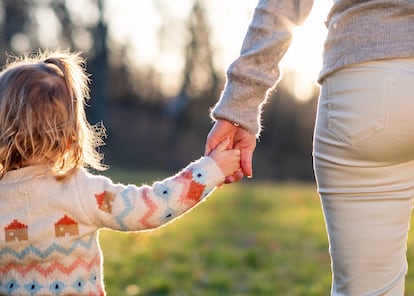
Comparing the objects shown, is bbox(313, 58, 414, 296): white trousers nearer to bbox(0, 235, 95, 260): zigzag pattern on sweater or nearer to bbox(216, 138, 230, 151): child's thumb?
bbox(216, 138, 230, 151): child's thumb

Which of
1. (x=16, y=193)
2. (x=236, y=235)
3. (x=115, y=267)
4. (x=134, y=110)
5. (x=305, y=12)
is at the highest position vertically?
(x=305, y=12)

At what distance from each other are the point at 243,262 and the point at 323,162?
4.82m

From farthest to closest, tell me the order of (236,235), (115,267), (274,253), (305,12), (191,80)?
(191,80), (236,235), (274,253), (115,267), (305,12)

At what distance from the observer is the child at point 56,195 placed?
254cm

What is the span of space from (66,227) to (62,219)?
31 mm

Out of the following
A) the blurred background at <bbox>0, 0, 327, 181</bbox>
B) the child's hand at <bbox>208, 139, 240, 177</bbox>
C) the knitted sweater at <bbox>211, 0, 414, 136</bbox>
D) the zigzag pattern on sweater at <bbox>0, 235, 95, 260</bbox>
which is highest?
the knitted sweater at <bbox>211, 0, 414, 136</bbox>

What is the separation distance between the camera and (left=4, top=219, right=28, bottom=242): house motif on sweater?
8.34ft

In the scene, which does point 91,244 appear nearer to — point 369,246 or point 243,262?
point 369,246

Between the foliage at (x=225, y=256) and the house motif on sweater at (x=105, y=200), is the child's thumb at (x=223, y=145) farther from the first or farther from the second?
the foliage at (x=225, y=256)

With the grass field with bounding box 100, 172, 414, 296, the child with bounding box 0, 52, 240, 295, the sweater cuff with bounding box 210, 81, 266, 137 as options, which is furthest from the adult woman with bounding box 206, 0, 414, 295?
the grass field with bounding box 100, 172, 414, 296

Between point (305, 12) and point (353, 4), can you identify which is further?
point (305, 12)

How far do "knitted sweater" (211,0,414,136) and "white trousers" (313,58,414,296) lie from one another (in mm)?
43

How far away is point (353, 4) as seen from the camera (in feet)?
7.12

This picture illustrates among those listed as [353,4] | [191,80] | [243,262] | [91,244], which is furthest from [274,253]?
[191,80]
